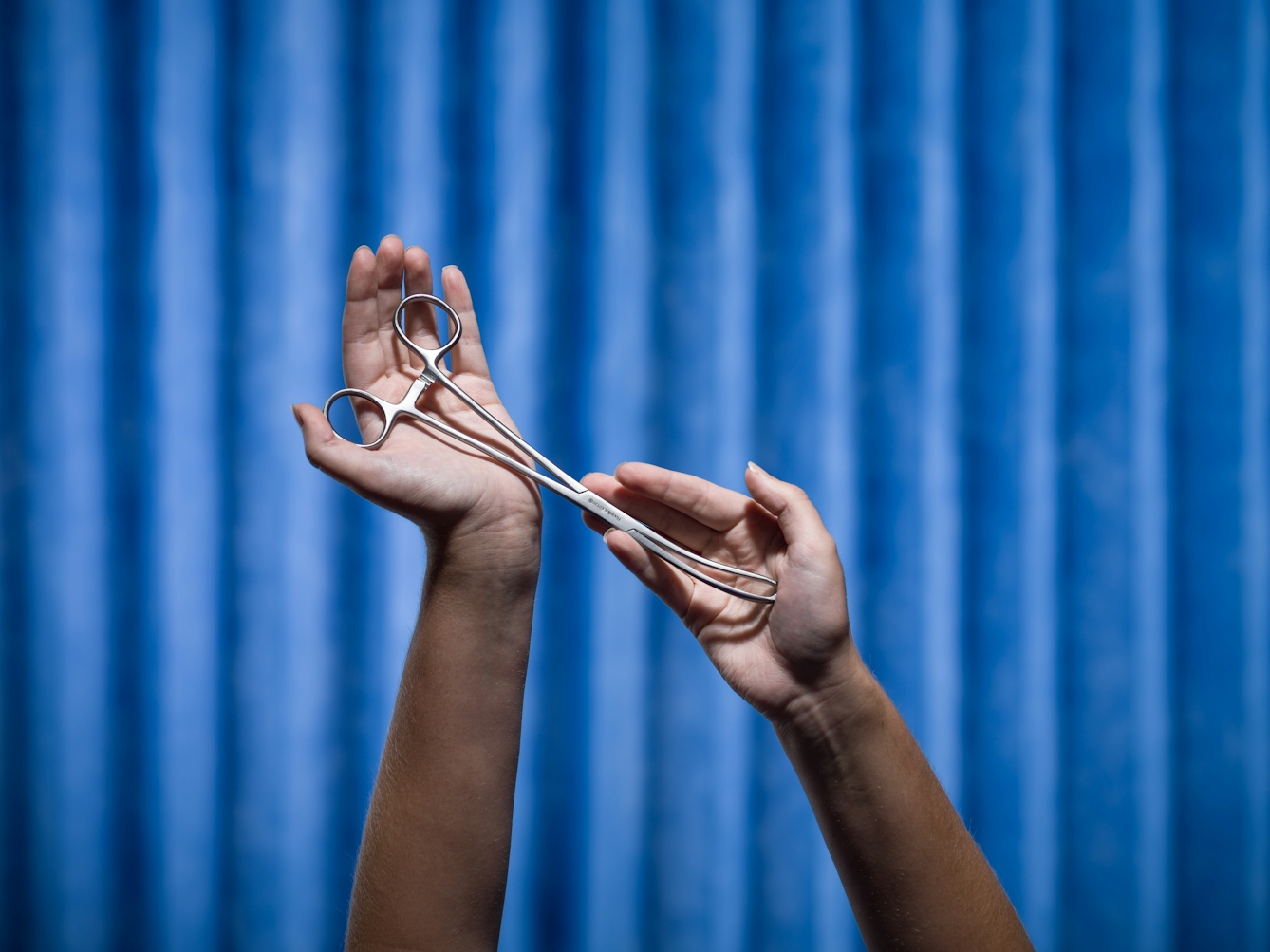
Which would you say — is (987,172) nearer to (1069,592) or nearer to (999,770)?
(1069,592)

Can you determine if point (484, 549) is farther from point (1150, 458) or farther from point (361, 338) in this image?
point (1150, 458)

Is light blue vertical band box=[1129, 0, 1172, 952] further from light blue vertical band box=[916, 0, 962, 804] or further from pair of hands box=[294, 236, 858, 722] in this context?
pair of hands box=[294, 236, 858, 722]

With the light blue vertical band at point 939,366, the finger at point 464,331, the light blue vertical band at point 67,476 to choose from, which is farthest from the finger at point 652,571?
the light blue vertical band at point 67,476

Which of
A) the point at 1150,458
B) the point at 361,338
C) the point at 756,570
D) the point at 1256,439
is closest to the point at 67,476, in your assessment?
the point at 361,338

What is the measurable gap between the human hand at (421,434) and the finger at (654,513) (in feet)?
0.20

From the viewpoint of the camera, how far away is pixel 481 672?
67cm

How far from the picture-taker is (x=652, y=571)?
69cm

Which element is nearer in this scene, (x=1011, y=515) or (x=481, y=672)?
(x=481, y=672)

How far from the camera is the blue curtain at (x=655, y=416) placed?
0.89m

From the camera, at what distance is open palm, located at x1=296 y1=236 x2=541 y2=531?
24.0 inches

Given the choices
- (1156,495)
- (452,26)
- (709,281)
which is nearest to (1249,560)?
(1156,495)

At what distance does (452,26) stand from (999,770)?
44.2 inches

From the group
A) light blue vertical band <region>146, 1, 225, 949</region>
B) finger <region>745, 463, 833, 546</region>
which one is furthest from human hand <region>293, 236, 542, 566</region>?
light blue vertical band <region>146, 1, 225, 949</region>

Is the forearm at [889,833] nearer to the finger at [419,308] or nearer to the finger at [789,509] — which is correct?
the finger at [789,509]
